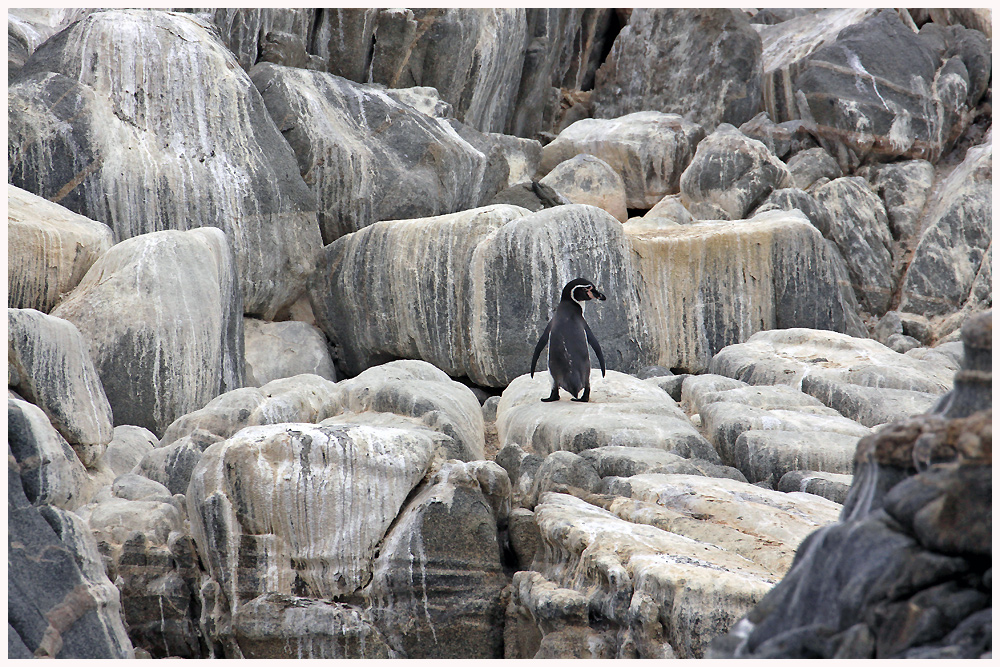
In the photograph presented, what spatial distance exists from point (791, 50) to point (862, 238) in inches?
190

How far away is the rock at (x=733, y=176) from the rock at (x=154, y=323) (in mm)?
8823

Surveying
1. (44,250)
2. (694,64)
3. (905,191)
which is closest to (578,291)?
(44,250)

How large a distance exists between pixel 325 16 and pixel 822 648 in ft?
43.9

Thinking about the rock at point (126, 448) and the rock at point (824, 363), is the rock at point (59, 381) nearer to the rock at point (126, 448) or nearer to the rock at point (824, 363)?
the rock at point (126, 448)

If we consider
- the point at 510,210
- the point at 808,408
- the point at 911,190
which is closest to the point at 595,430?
the point at 808,408

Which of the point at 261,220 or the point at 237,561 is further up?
the point at 261,220

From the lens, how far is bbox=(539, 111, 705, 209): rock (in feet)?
52.7

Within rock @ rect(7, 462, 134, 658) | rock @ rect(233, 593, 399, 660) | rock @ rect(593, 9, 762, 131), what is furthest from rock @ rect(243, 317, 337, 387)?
rock @ rect(593, 9, 762, 131)

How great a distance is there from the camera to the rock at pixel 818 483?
4.98 metres

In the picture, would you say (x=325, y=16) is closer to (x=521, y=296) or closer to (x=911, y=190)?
(x=521, y=296)

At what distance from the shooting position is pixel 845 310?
455 inches

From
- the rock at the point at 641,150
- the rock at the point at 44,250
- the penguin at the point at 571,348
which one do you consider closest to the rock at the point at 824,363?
the penguin at the point at 571,348

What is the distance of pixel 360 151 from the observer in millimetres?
11992

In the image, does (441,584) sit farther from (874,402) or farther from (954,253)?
(954,253)
